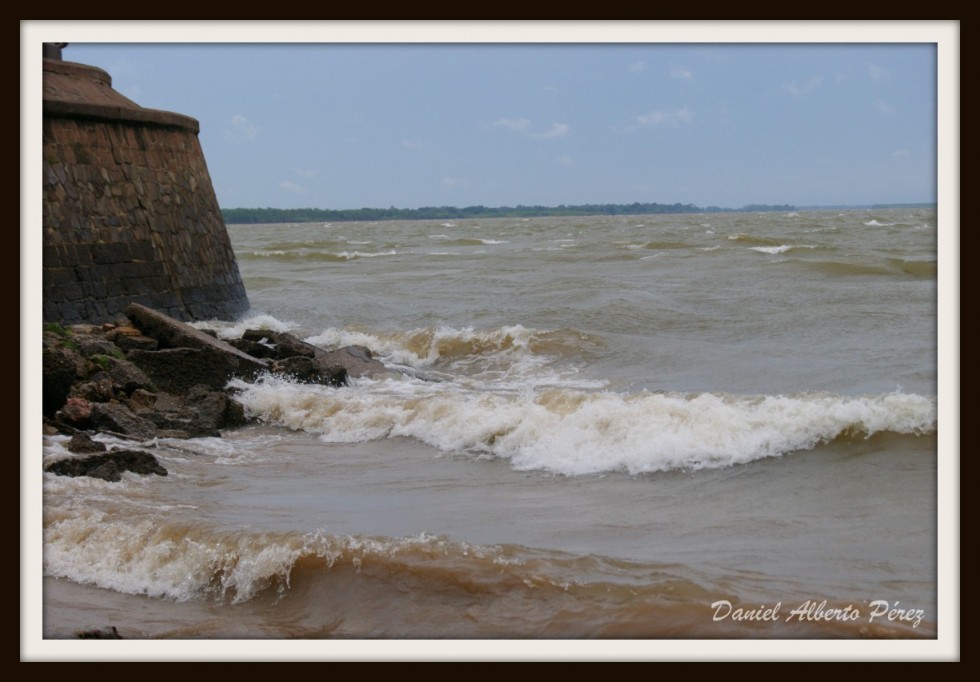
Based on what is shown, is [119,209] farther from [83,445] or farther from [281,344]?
[83,445]

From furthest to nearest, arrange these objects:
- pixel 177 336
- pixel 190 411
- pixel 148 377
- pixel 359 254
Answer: pixel 359 254
pixel 177 336
pixel 148 377
pixel 190 411

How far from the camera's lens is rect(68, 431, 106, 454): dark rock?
720 centimetres

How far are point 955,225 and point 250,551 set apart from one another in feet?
11.6

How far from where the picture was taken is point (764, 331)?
14273 mm

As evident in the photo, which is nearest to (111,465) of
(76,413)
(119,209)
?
(76,413)

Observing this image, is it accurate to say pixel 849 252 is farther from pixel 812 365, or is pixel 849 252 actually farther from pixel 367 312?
pixel 812 365

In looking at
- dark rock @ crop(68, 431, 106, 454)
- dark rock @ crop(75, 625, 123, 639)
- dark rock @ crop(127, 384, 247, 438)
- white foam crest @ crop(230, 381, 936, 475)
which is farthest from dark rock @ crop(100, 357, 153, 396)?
dark rock @ crop(75, 625, 123, 639)

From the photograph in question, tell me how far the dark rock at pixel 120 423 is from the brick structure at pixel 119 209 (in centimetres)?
Result: 392

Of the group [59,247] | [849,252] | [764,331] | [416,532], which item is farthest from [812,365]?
[849,252]

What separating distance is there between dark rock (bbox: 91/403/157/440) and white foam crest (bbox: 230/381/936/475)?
143cm

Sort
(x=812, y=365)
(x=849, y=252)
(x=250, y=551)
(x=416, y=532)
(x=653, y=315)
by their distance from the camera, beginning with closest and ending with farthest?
(x=250, y=551), (x=416, y=532), (x=812, y=365), (x=653, y=315), (x=849, y=252)

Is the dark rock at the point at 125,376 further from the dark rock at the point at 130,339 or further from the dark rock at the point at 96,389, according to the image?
the dark rock at the point at 130,339

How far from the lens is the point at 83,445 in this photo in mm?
7230

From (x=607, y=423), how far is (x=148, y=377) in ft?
13.8
